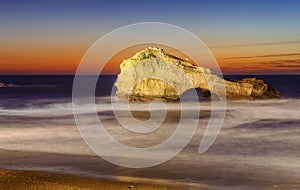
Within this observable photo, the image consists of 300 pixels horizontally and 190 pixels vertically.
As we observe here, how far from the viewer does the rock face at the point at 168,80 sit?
121ft

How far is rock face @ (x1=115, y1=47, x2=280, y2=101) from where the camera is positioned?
36781 millimetres

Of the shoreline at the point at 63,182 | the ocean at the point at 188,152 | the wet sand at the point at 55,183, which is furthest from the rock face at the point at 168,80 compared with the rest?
the wet sand at the point at 55,183

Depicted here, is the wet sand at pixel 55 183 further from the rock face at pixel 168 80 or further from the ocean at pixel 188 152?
the rock face at pixel 168 80

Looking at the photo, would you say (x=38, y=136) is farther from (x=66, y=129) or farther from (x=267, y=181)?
(x=267, y=181)

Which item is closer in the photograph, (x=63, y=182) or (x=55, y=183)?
(x=55, y=183)

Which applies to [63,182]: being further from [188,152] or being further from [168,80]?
[168,80]

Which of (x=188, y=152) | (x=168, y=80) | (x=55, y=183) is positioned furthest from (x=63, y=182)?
(x=168, y=80)

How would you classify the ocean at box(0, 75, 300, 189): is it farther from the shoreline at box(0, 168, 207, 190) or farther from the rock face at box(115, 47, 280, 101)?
the rock face at box(115, 47, 280, 101)

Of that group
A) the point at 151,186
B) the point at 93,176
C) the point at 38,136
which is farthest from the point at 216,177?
the point at 38,136

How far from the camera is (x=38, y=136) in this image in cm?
1905

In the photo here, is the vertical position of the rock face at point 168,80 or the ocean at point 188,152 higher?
the rock face at point 168,80

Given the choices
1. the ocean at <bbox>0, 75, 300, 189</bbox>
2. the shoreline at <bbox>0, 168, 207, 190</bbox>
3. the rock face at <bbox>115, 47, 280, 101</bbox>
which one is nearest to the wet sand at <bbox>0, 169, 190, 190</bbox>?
the shoreline at <bbox>0, 168, 207, 190</bbox>

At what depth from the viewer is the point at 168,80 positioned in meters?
36.9

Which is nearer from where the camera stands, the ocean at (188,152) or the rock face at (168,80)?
the ocean at (188,152)
